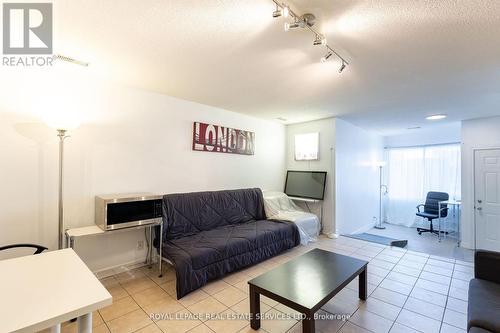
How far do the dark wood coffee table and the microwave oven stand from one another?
61.0 inches

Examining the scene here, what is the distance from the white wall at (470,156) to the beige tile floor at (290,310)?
56.3 inches

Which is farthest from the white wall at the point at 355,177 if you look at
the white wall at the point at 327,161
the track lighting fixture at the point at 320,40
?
the track lighting fixture at the point at 320,40

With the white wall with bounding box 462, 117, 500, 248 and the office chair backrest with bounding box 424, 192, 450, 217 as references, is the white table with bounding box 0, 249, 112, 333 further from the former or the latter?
the office chair backrest with bounding box 424, 192, 450, 217

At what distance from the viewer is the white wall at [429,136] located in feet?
17.9

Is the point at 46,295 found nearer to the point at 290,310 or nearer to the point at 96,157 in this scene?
the point at 290,310

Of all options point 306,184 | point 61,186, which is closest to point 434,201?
point 306,184

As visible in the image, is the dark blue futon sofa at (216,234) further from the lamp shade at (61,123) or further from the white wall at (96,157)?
the lamp shade at (61,123)

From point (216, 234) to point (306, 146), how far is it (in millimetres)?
2832

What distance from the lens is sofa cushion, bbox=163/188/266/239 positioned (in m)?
3.18

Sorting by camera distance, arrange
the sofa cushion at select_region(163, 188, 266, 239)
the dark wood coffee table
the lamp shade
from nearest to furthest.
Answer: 1. the dark wood coffee table
2. the lamp shade
3. the sofa cushion at select_region(163, 188, 266, 239)

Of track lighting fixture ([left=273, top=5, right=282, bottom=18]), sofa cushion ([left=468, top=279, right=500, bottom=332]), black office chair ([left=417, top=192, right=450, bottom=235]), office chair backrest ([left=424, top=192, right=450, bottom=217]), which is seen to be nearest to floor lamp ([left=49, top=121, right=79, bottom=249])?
track lighting fixture ([left=273, top=5, right=282, bottom=18])

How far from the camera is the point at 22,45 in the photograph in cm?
207

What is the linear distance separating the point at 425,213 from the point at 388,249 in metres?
2.35

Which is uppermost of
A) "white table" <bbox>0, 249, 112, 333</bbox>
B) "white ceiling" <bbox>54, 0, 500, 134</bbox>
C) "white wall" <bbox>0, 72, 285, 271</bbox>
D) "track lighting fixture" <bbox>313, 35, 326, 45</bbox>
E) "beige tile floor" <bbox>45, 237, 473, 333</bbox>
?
"white ceiling" <bbox>54, 0, 500, 134</bbox>
